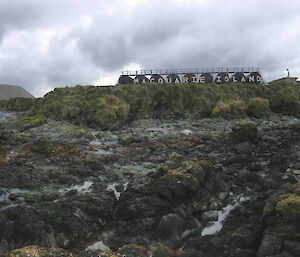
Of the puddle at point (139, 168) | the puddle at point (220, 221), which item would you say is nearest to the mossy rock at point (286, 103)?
the puddle at point (139, 168)

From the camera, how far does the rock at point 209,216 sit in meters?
11.2

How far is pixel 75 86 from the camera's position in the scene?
5912 centimetres

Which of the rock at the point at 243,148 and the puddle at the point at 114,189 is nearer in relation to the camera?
the puddle at the point at 114,189

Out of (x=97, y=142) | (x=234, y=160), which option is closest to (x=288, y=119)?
(x=234, y=160)

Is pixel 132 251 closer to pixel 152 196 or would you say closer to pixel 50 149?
pixel 152 196

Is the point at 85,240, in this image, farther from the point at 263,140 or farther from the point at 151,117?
the point at 151,117

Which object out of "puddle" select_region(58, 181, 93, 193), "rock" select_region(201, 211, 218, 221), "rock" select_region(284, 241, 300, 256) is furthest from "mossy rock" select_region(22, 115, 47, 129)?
"rock" select_region(284, 241, 300, 256)

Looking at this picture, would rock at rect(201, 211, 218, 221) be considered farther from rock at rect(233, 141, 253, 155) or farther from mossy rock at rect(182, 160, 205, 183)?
rock at rect(233, 141, 253, 155)

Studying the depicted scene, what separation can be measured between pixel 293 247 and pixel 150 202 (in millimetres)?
6218

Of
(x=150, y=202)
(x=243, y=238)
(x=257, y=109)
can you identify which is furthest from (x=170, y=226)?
(x=257, y=109)

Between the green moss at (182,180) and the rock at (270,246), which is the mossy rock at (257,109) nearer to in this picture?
the green moss at (182,180)

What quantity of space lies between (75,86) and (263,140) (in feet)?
154

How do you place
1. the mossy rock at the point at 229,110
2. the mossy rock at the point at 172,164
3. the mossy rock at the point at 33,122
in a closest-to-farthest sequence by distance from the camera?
the mossy rock at the point at 172,164, the mossy rock at the point at 33,122, the mossy rock at the point at 229,110

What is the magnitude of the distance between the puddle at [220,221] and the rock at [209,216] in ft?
0.61
